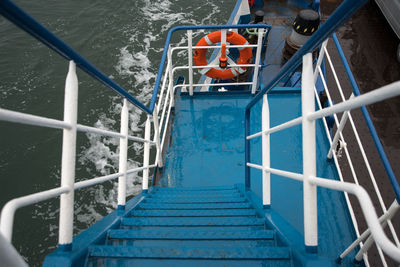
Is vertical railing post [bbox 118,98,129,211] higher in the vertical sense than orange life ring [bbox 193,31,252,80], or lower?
lower

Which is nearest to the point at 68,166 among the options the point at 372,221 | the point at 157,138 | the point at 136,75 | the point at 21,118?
the point at 21,118

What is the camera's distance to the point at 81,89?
772cm

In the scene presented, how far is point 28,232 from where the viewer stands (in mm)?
5188

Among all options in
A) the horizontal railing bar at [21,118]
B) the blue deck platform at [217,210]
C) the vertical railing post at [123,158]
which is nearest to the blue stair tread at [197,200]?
the blue deck platform at [217,210]

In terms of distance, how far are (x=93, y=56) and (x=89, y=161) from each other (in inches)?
165

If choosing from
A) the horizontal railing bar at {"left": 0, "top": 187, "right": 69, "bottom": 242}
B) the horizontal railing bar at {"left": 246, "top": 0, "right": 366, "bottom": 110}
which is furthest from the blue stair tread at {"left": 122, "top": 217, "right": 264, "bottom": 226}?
the horizontal railing bar at {"left": 246, "top": 0, "right": 366, "bottom": 110}

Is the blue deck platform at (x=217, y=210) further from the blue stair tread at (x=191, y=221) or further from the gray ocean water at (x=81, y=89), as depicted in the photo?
the gray ocean water at (x=81, y=89)

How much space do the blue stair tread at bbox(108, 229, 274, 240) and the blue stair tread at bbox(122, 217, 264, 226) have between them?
180 millimetres

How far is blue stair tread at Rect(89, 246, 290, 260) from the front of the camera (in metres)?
1.29

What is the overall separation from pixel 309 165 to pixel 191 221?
3.45 feet

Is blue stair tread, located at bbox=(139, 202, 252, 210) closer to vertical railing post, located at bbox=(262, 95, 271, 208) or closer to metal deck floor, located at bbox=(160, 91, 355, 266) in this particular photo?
metal deck floor, located at bbox=(160, 91, 355, 266)

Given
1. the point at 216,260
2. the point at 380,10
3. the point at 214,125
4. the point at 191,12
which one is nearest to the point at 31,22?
the point at 216,260

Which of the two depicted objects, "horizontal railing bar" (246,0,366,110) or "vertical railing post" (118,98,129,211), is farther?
"vertical railing post" (118,98,129,211)

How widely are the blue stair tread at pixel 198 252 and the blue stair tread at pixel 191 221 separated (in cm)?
50
